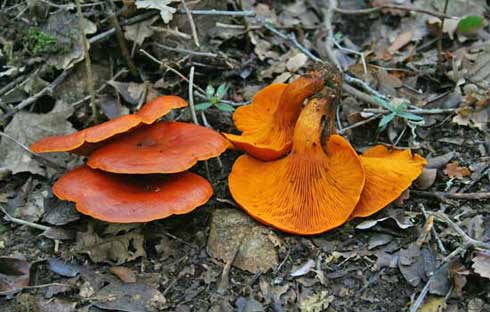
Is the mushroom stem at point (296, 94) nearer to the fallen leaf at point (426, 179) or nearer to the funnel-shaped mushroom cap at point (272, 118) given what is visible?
the funnel-shaped mushroom cap at point (272, 118)

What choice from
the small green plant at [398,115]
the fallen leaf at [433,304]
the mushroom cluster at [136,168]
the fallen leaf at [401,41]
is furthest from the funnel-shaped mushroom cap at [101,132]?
the fallen leaf at [401,41]

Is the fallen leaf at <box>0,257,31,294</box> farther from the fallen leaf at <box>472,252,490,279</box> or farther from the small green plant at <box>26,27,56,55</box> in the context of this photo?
the fallen leaf at <box>472,252,490,279</box>

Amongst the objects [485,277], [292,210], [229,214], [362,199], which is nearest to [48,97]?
[229,214]

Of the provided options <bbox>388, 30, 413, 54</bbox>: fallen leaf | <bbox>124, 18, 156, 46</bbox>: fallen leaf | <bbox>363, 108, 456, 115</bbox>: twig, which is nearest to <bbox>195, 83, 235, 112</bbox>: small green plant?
<bbox>124, 18, 156, 46</bbox>: fallen leaf

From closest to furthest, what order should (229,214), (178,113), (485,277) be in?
(485,277) → (229,214) → (178,113)

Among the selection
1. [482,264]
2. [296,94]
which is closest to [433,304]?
[482,264]

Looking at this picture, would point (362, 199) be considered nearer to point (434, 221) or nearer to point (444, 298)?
point (434, 221)

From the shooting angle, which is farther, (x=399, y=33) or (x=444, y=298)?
(x=399, y=33)
